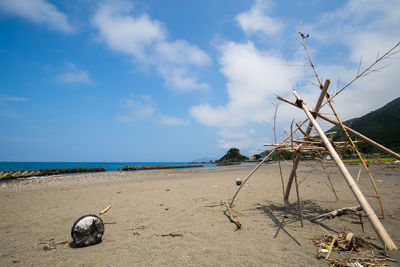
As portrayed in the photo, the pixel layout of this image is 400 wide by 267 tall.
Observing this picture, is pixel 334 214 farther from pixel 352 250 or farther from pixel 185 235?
pixel 185 235

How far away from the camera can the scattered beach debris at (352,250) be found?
2.50 m

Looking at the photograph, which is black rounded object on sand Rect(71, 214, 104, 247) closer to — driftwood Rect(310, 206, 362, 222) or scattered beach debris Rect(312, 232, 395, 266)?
scattered beach debris Rect(312, 232, 395, 266)

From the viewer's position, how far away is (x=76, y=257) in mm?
3137

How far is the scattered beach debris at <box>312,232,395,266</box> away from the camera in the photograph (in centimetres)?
250

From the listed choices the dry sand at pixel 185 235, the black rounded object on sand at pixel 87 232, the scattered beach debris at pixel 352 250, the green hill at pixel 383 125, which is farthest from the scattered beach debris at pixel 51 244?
the green hill at pixel 383 125

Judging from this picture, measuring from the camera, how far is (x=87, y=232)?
139 inches

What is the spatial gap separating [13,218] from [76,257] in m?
4.53

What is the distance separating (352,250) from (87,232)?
4565 millimetres

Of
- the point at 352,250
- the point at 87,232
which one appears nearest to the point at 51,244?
the point at 87,232

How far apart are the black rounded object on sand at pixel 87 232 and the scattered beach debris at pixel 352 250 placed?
3908mm

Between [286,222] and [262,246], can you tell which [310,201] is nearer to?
[286,222]

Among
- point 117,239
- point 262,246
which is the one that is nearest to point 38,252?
point 117,239

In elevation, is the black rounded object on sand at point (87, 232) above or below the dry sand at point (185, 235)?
above

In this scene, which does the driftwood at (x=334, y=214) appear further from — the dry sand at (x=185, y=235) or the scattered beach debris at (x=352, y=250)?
the scattered beach debris at (x=352, y=250)
